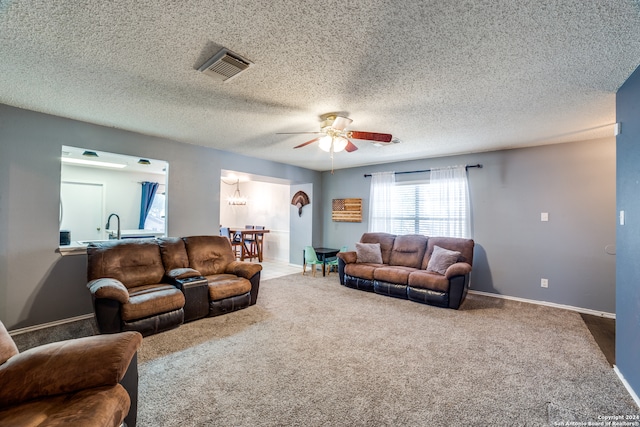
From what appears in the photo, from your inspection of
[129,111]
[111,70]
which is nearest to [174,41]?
[111,70]

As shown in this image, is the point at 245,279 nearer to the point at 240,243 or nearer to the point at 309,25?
the point at 309,25

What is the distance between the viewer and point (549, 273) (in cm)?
408

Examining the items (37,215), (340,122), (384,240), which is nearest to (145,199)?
(37,215)

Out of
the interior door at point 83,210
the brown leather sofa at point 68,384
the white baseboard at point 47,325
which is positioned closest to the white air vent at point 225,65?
the brown leather sofa at point 68,384

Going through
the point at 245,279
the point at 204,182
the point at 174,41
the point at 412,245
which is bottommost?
the point at 245,279

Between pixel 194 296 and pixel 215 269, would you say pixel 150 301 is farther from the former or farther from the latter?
pixel 215 269

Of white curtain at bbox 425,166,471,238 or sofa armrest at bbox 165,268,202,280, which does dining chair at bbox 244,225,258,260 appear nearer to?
sofa armrest at bbox 165,268,202,280

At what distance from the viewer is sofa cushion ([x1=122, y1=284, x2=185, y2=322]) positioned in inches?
107

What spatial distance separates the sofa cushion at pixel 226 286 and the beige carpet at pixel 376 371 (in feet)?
0.89

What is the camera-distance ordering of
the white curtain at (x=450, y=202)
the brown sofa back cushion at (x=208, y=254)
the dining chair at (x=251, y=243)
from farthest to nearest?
the dining chair at (x=251, y=243), the white curtain at (x=450, y=202), the brown sofa back cushion at (x=208, y=254)

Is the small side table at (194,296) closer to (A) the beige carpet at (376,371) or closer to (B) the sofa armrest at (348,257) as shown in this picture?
(A) the beige carpet at (376,371)

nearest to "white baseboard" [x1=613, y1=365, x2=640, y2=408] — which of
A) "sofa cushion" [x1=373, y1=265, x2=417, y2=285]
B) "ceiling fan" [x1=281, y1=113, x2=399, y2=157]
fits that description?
"sofa cushion" [x1=373, y1=265, x2=417, y2=285]

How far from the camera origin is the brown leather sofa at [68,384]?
1129mm

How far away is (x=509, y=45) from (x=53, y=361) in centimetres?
315
